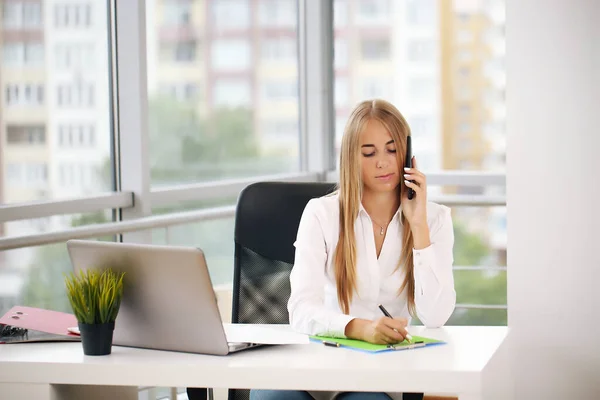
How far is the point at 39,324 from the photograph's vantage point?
7.13 feet

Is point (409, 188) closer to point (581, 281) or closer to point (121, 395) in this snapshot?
point (581, 281)

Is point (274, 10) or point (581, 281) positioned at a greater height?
point (274, 10)

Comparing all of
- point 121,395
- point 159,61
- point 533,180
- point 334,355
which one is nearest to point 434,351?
point 334,355

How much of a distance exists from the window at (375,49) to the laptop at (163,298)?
120 inches

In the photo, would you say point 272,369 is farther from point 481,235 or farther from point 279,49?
point 279,49

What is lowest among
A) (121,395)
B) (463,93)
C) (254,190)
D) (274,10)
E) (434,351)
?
(121,395)

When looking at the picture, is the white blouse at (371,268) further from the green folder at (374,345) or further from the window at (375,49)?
the window at (375,49)

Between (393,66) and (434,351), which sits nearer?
(434,351)

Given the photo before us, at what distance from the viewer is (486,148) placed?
4602 mm

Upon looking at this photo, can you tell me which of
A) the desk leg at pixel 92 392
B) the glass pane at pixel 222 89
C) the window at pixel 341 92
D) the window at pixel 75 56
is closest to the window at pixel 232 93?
the glass pane at pixel 222 89

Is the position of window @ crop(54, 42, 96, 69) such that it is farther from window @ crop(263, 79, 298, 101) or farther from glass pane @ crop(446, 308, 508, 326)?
glass pane @ crop(446, 308, 508, 326)

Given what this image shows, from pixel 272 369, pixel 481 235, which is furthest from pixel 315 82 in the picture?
pixel 272 369

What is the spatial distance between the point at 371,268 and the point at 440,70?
8.49 ft

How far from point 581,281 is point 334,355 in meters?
1.06
